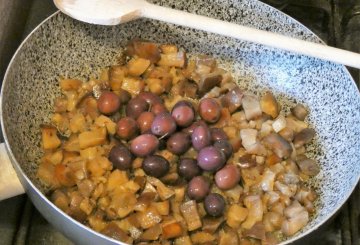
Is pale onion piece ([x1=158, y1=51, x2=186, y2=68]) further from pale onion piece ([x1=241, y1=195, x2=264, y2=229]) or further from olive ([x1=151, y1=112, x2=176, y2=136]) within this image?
pale onion piece ([x1=241, y1=195, x2=264, y2=229])

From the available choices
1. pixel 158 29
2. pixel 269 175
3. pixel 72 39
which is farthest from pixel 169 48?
pixel 269 175

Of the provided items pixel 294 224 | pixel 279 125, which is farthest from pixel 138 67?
pixel 294 224

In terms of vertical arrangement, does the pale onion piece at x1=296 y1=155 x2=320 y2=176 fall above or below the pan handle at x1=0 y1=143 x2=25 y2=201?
below

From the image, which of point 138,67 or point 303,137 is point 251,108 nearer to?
point 303,137

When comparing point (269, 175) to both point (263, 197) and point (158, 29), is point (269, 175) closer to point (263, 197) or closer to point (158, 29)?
point (263, 197)

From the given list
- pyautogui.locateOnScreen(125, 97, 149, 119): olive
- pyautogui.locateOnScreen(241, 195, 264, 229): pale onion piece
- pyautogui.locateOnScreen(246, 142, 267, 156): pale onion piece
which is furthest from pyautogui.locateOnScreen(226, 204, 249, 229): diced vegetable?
pyautogui.locateOnScreen(125, 97, 149, 119): olive
